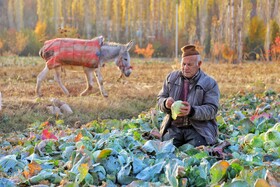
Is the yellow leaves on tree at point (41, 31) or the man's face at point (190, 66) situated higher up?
the man's face at point (190, 66)

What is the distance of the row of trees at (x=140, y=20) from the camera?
110ft

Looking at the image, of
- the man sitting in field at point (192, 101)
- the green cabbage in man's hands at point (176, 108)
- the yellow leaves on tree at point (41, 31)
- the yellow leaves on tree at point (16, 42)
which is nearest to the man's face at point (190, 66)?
the man sitting in field at point (192, 101)

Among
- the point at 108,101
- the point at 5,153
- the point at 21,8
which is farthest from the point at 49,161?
the point at 21,8

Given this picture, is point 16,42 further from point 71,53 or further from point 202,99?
point 202,99

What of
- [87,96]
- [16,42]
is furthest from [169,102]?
[16,42]

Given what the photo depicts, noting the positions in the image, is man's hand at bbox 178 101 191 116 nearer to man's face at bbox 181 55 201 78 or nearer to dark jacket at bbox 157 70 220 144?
dark jacket at bbox 157 70 220 144

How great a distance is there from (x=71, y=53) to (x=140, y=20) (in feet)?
100.0

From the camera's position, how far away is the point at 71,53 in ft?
37.2

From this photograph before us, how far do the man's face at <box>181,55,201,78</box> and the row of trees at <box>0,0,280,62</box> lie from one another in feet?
88.1

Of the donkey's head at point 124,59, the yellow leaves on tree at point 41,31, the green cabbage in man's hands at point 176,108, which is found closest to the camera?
the green cabbage in man's hands at point 176,108

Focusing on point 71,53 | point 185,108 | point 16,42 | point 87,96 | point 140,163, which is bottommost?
point 87,96

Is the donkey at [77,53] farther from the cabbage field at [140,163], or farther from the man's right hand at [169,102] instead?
the man's right hand at [169,102]

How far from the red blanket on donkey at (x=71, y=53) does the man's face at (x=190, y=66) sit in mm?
6435

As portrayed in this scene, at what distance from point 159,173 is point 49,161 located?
3.74ft
